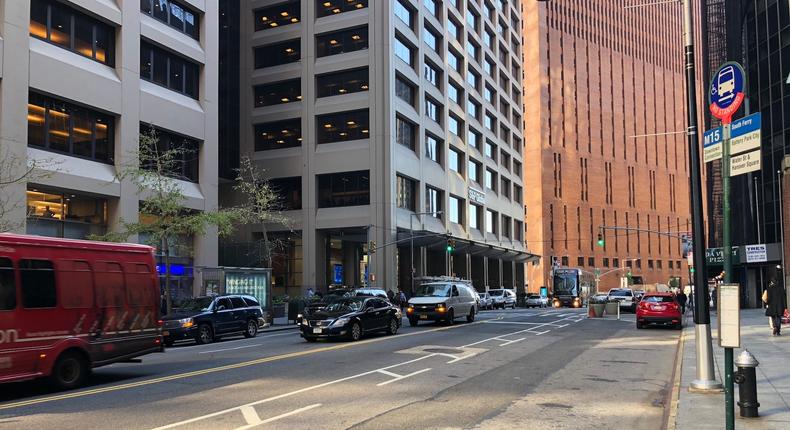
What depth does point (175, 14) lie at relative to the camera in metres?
37.2

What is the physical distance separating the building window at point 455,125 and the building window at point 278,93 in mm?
15709

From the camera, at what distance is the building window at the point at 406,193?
5178cm

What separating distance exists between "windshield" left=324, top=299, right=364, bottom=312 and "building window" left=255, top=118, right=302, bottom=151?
106 feet

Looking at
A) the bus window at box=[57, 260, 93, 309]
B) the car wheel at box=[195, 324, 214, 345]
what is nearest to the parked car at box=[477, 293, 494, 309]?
the car wheel at box=[195, 324, 214, 345]

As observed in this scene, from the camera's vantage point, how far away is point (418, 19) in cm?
5634

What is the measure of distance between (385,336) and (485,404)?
1257cm

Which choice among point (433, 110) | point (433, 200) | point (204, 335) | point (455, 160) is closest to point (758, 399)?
point (204, 335)

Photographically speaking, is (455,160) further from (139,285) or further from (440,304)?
(139,285)

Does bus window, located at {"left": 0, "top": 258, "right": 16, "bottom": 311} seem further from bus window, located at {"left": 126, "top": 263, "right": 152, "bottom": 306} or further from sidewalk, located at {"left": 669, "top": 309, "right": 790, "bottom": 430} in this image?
sidewalk, located at {"left": 669, "top": 309, "right": 790, "bottom": 430}

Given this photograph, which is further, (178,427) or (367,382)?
(367,382)

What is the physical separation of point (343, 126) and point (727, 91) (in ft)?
143

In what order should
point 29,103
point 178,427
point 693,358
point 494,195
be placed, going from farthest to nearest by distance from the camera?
1. point 494,195
2. point 29,103
3. point 693,358
4. point 178,427

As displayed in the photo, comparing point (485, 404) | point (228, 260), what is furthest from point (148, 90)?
point (485, 404)

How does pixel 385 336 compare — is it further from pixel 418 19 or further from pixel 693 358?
pixel 418 19
